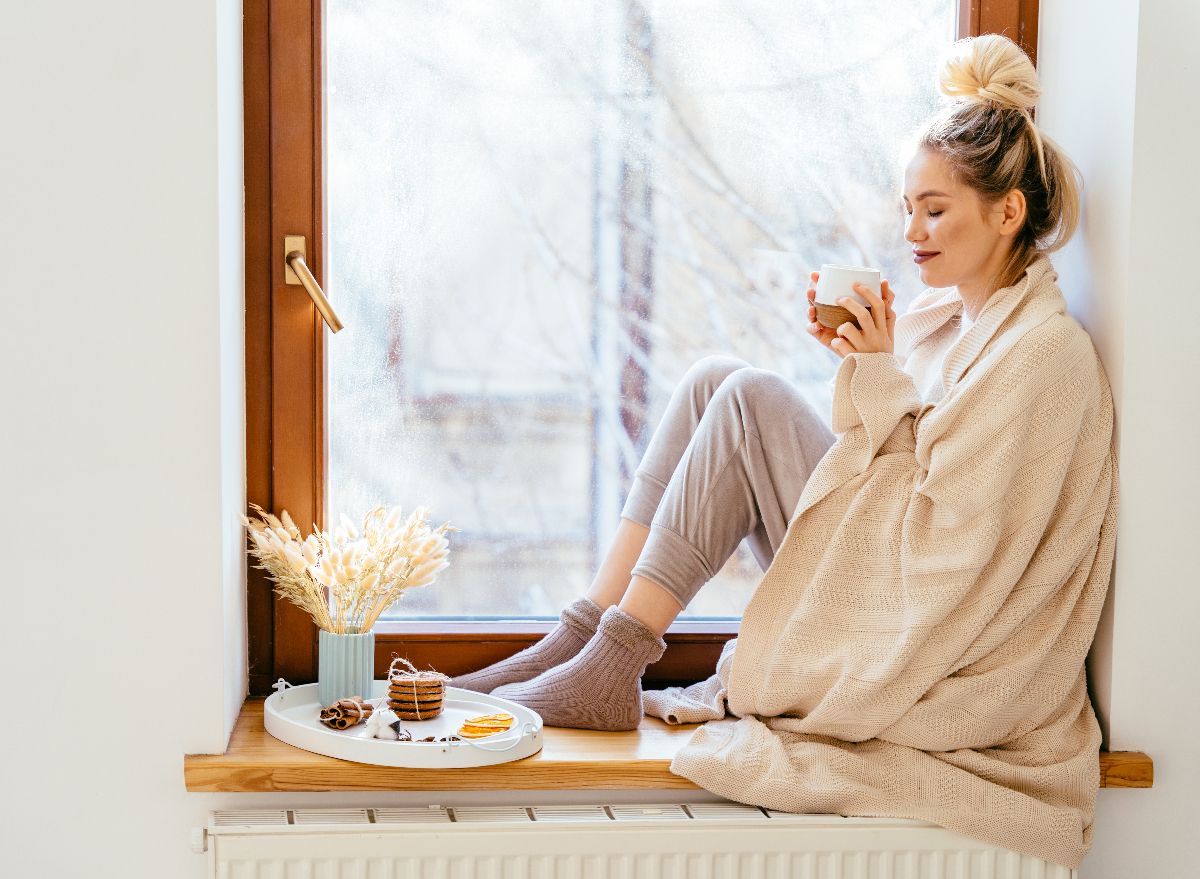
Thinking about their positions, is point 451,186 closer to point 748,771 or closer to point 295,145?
point 295,145

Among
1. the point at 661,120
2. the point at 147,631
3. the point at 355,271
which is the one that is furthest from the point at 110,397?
the point at 661,120

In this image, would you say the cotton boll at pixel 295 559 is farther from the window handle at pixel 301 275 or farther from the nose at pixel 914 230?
the nose at pixel 914 230

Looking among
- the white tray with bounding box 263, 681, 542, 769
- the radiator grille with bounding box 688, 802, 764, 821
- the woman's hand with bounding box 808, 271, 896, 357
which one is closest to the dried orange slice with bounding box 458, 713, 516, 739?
the white tray with bounding box 263, 681, 542, 769

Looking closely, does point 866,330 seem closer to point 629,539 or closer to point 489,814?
point 629,539

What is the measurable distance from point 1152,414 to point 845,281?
17.4 inches

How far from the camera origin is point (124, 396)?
4.05ft

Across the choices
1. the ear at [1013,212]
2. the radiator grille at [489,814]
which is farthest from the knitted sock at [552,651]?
the ear at [1013,212]

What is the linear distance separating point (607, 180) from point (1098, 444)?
78 centimetres

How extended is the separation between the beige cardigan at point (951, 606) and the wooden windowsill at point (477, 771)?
0.06 m

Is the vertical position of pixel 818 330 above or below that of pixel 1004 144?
below

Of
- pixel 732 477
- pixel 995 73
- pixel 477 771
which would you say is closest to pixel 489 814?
pixel 477 771

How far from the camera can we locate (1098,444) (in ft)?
4.33

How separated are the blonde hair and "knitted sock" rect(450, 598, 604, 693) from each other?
73cm

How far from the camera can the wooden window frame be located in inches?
56.8
